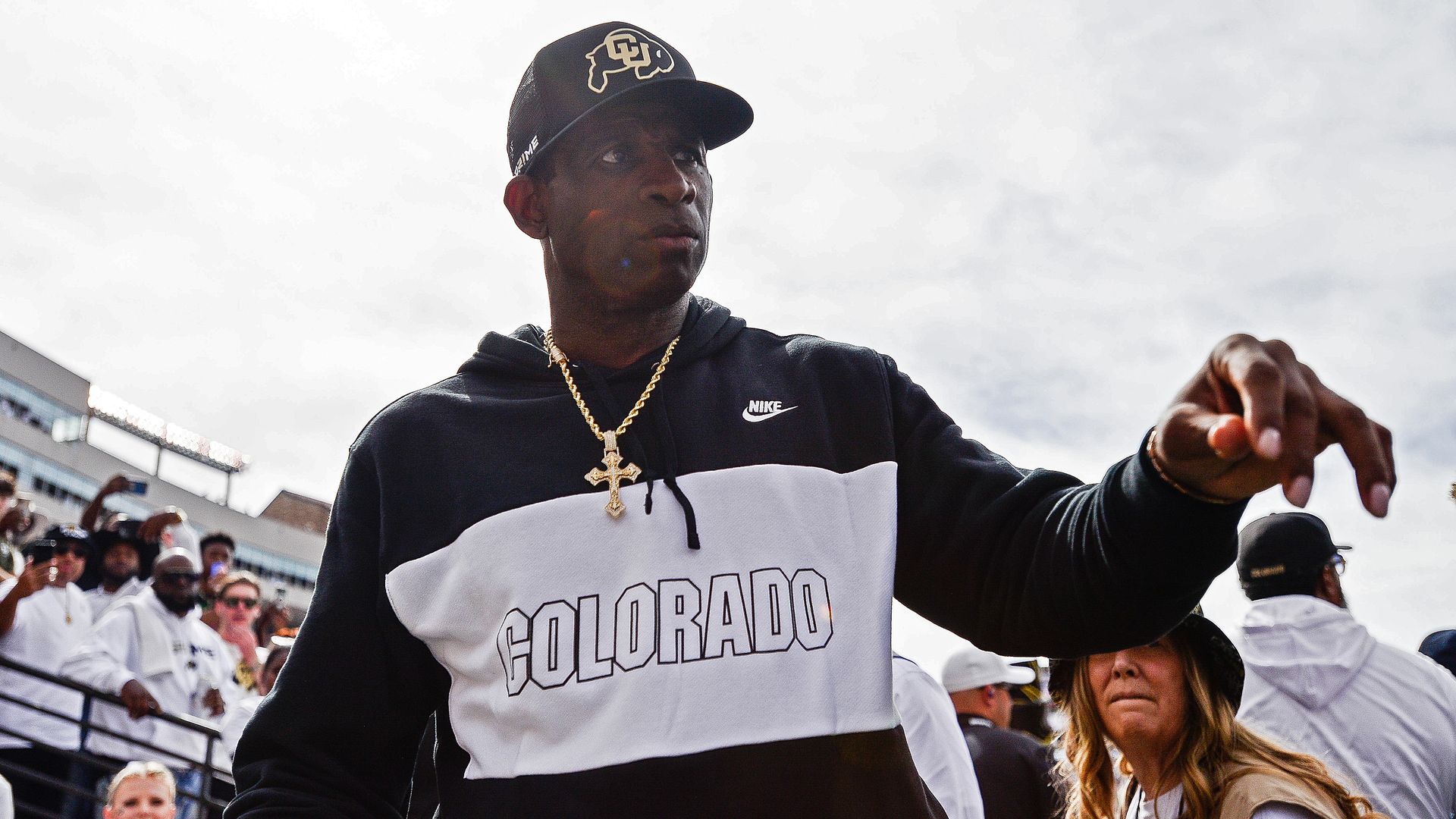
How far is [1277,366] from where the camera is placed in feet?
3.79

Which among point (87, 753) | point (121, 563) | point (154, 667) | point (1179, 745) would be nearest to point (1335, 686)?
point (1179, 745)

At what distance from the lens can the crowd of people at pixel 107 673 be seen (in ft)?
24.2

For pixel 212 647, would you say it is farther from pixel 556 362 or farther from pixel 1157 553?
pixel 1157 553

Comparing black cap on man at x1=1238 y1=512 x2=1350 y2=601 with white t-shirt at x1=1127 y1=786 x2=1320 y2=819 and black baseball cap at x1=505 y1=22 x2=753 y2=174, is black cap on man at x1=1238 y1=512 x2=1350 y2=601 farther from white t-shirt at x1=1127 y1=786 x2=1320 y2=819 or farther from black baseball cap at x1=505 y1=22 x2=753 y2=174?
black baseball cap at x1=505 y1=22 x2=753 y2=174

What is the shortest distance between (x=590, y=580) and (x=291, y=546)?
62689 mm

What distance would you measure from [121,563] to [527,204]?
745 centimetres

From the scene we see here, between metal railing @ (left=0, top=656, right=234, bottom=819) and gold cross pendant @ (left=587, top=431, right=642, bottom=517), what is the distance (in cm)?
583

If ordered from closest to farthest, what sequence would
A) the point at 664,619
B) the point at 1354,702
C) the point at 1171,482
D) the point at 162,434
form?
1. the point at 1171,482
2. the point at 664,619
3. the point at 1354,702
4. the point at 162,434

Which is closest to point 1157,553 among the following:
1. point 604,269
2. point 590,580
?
point 590,580

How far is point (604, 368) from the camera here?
7.23 feet

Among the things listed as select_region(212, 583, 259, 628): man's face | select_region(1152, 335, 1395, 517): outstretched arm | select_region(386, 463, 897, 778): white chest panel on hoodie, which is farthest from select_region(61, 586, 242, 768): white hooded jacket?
select_region(1152, 335, 1395, 517): outstretched arm

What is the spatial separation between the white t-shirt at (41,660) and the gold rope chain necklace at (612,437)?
6.59 meters

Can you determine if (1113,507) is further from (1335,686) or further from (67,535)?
(67,535)

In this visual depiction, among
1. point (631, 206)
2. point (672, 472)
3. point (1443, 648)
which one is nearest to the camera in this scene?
point (672, 472)
